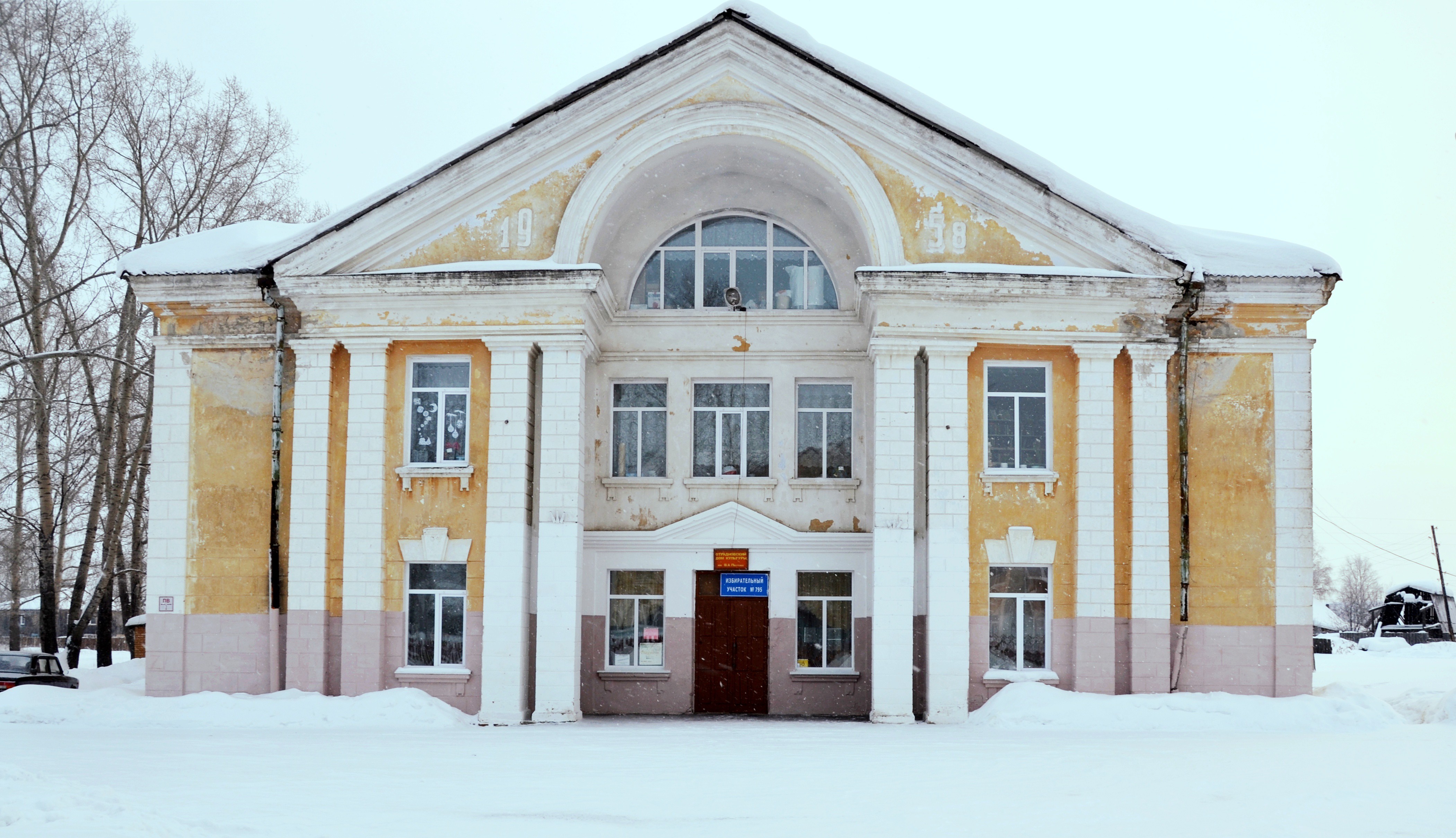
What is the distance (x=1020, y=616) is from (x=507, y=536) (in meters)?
7.52

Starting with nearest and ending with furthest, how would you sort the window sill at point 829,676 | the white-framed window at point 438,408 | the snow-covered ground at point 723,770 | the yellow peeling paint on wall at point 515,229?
1. the snow-covered ground at point 723,770
2. the yellow peeling paint on wall at point 515,229
3. the white-framed window at point 438,408
4. the window sill at point 829,676

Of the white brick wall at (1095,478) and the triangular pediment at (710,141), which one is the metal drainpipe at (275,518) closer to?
the triangular pediment at (710,141)

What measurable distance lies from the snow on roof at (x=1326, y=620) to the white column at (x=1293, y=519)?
153 ft

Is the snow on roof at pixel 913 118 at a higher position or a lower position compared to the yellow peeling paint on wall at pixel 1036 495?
higher

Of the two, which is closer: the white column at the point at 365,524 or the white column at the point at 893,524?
the white column at the point at 893,524

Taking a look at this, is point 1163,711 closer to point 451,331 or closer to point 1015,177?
point 1015,177

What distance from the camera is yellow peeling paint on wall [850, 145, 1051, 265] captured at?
17.9 m

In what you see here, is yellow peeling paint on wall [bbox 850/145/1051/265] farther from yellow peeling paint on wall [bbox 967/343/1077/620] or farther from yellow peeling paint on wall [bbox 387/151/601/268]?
yellow peeling paint on wall [bbox 387/151/601/268]

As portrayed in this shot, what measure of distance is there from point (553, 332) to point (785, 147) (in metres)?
4.44

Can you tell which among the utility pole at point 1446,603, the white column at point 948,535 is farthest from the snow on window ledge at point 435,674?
the utility pole at point 1446,603

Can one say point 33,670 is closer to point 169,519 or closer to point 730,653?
point 169,519

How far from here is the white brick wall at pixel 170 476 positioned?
18.4m

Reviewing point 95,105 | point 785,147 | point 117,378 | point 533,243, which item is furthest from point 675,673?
point 95,105

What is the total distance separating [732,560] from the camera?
1964 centimetres
